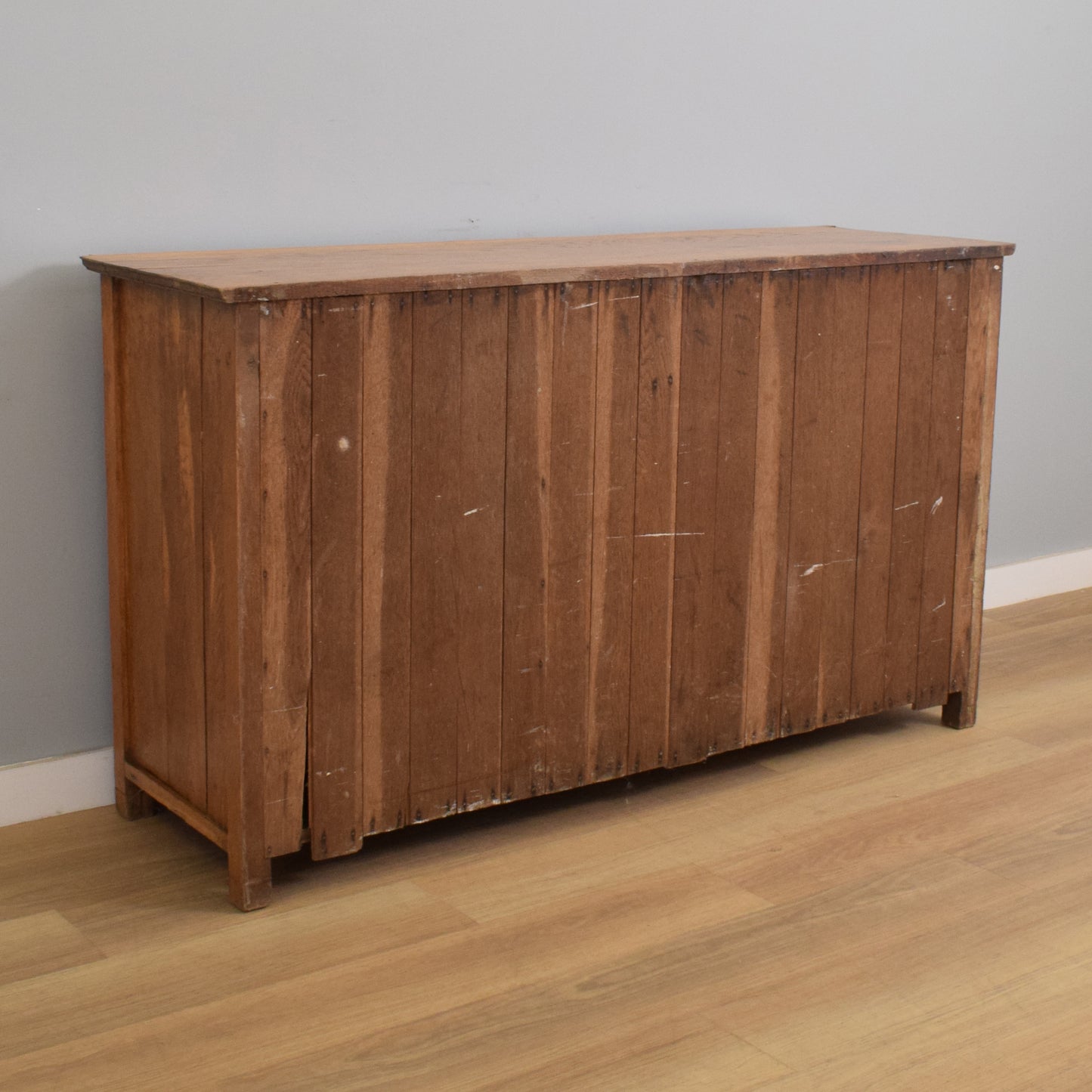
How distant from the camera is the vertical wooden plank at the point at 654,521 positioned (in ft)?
7.43

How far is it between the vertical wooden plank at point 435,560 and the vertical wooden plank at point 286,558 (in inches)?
6.5

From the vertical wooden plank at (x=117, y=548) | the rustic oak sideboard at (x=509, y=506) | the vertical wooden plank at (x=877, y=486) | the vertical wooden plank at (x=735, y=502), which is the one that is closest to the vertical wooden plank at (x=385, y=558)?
the rustic oak sideboard at (x=509, y=506)

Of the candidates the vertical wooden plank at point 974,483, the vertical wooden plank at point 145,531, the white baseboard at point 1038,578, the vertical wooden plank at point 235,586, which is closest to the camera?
the vertical wooden plank at point 235,586

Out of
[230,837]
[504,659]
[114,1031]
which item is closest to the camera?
[114,1031]

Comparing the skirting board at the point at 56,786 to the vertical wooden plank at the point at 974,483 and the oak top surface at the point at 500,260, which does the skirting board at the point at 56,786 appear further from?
the vertical wooden plank at the point at 974,483

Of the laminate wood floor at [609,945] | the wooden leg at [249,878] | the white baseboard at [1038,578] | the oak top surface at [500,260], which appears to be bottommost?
the laminate wood floor at [609,945]

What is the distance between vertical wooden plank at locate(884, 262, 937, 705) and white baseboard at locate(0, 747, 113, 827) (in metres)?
1.33

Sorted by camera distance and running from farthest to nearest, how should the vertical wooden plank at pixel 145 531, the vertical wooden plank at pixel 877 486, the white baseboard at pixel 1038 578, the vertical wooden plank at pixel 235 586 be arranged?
the white baseboard at pixel 1038 578, the vertical wooden plank at pixel 877 486, the vertical wooden plank at pixel 145 531, the vertical wooden plank at pixel 235 586

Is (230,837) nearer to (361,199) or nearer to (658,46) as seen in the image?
(361,199)

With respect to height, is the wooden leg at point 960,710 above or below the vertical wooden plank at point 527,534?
below

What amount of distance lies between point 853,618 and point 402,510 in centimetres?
90

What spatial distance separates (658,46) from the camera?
2.79m

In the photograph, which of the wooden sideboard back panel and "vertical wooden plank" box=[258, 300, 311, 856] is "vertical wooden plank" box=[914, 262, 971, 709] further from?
"vertical wooden plank" box=[258, 300, 311, 856]

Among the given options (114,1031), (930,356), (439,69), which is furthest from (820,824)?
(439,69)
